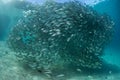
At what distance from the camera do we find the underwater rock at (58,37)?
41.7 feet

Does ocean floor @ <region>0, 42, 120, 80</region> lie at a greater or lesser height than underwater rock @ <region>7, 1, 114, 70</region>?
lesser

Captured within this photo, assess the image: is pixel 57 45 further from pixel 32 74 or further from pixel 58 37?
pixel 32 74

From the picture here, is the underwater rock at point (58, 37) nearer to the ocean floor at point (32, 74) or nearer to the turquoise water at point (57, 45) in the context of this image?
the turquoise water at point (57, 45)

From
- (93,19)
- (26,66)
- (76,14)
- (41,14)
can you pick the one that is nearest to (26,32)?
(41,14)

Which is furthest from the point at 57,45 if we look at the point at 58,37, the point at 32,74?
the point at 32,74

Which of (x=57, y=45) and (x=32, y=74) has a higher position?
(x=57, y=45)

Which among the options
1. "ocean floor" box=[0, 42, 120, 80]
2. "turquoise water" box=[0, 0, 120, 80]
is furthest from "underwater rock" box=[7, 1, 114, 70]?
"ocean floor" box=[0, 42, 120, 80]

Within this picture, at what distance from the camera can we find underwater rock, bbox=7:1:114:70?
41.7ft

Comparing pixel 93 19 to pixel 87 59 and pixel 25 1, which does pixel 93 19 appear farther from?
pixel 25 1

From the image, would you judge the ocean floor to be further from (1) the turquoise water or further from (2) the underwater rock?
(2) the underwater rock

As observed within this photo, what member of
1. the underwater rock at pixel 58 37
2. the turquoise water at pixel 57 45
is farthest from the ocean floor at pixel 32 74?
the underwater rock at pixel 58 37

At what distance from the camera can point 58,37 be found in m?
12.8

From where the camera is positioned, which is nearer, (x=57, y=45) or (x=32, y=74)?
(x=32, y=74)

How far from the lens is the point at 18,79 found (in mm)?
10250
